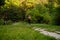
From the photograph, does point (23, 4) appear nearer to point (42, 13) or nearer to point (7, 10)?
point (7, 10)

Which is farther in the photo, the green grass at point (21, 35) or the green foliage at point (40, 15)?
the green foliage at point (40, 15)

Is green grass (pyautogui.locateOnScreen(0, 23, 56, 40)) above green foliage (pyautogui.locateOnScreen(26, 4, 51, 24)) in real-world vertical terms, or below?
above

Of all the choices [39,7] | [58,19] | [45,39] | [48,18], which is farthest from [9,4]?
[45,39]

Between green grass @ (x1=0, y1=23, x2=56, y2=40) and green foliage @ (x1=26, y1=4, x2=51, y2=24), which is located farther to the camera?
green foliage @ (x1=26, y1=4, x2=51, y2=24)

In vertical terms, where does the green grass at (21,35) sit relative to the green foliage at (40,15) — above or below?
above

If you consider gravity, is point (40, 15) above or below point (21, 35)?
below

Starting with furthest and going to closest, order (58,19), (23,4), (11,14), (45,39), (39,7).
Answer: (23,4) < (11,14) < (39,7) < (58,19) < (45,39)

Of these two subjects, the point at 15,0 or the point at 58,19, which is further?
the point at 15,0

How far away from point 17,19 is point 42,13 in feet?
22.5

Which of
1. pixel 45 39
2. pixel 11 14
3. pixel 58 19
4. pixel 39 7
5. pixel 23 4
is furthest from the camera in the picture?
pixel 23 4

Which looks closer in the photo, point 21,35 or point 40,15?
point 21,35

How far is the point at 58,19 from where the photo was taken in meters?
17.9

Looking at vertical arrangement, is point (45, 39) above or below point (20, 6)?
above

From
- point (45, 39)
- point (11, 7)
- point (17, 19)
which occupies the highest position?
point (45, 39)
